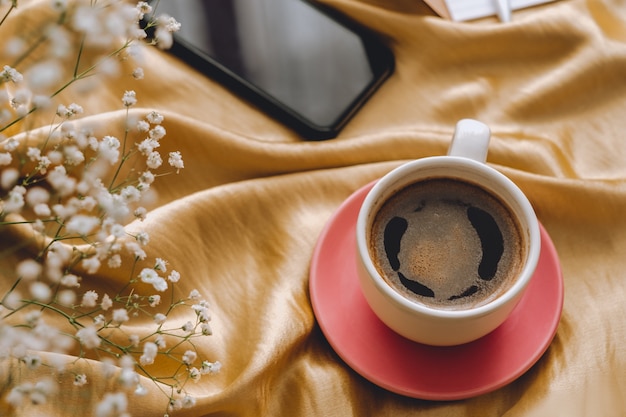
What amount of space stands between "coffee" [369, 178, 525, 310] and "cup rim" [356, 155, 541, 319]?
0.04ft

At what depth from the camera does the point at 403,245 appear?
0.67 m

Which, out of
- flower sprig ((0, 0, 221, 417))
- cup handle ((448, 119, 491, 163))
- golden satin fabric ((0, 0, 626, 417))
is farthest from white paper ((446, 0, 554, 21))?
flower sprig ((0, 0, 221, 417))

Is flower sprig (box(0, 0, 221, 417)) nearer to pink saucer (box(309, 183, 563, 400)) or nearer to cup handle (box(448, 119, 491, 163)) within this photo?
pink saucer (box(309, 183, 563, 400))

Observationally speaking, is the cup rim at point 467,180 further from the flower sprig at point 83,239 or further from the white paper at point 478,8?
the white paper at point 478,8

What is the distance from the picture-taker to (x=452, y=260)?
659mm

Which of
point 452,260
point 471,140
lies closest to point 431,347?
point 452,260

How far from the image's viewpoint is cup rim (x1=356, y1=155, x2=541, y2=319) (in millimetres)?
592

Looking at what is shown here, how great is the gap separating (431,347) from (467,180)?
0.15m

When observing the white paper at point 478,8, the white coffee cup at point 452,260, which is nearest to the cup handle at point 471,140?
the white coffee cup at point 452,260

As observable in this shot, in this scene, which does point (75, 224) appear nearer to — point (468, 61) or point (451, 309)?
point (451, 309)

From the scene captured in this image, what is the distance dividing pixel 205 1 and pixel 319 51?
13 centimetres

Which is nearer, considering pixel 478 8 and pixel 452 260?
pixel 452 260

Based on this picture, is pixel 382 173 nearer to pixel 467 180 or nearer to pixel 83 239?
pixel 467 180

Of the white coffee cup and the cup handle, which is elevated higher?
the cup handle
